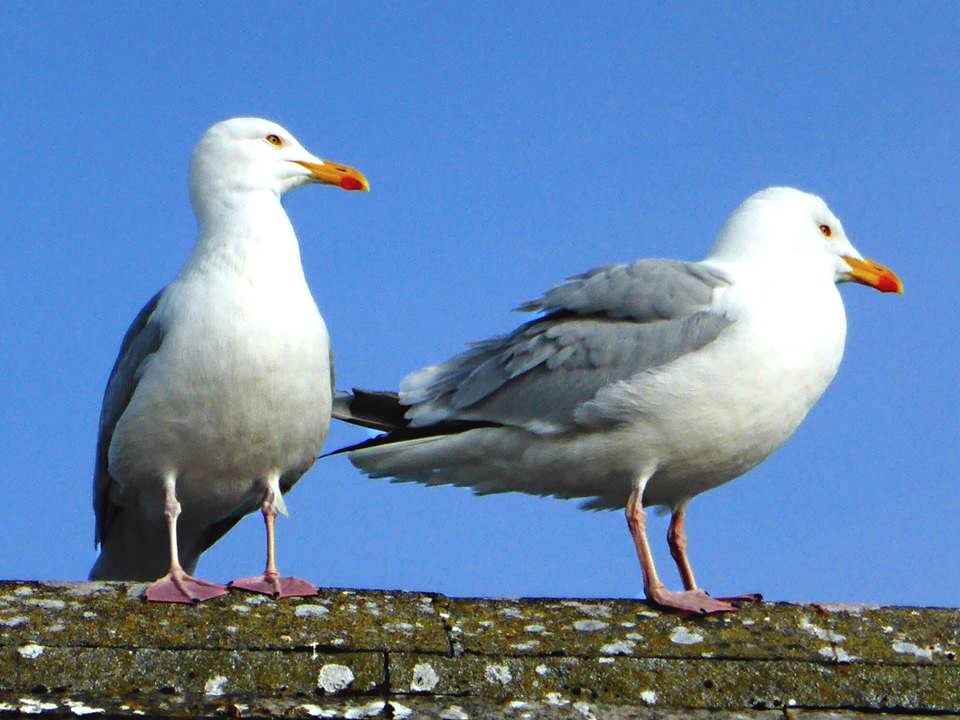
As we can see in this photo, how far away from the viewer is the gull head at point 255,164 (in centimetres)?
802

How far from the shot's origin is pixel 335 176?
8359 mm

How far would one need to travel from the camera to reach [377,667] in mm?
4836

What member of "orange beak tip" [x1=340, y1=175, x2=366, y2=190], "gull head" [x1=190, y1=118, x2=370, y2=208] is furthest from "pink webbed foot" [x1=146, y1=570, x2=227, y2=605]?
"orange beak tip" [x1=340, y1=175, x2=366, y2=190]

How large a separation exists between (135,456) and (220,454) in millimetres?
419

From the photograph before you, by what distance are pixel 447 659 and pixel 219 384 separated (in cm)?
249

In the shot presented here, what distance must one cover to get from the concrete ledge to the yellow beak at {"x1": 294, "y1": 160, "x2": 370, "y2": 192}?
127 inches

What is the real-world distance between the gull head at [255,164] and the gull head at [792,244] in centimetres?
182

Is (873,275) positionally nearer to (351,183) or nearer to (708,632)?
(351,183)

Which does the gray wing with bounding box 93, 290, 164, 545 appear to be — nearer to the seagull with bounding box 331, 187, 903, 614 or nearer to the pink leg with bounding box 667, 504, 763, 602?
the seagull with bounding box 331, 187, 903, 614

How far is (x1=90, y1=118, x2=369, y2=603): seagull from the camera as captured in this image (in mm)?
7105

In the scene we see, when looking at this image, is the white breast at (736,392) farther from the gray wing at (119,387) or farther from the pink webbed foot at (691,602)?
the gray wing at (119,387)

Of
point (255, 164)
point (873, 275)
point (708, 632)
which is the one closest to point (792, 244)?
point (873, 275)

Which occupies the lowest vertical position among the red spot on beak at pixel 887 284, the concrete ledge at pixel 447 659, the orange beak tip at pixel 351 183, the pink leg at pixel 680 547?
the concrete ledge at pixel 447 659

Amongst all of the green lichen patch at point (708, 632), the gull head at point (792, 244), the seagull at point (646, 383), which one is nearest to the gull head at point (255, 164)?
the seagull at point (646, 383)
